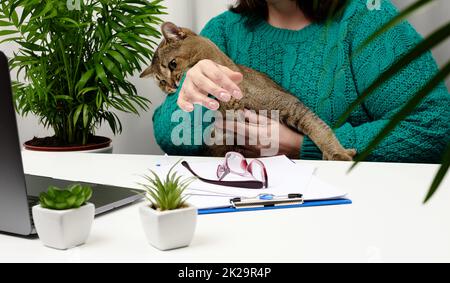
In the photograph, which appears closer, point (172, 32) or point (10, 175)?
point (10, 175)

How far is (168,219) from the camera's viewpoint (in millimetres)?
604

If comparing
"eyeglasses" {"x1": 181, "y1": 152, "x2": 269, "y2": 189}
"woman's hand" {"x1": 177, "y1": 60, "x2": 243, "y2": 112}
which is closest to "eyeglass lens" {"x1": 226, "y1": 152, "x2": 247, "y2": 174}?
"eyeglasses" {"x1": 181, "y1": 152, "x2": 269, "y2": 189}

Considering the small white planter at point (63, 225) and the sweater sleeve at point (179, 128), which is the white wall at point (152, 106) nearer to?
the sweater sleeve at point (179, 128)

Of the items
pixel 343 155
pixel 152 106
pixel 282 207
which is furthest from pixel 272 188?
pixel 152 106

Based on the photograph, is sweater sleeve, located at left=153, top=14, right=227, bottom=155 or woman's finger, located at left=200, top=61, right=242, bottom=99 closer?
woman's finger, located at left=200, top=61, right=242, bottom=99

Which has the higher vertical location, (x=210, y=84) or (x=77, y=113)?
(x=210, y=84)

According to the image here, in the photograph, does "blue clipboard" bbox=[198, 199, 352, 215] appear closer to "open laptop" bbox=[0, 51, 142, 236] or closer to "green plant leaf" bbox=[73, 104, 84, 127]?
"open laptop" bbox=[0, 51, 142, 236]

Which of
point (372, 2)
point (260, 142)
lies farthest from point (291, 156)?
point (372, 2)

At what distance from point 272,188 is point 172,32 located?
891mm

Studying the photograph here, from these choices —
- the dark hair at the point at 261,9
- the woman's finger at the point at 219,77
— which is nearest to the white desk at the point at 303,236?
the woman's finger at the point at 219,77

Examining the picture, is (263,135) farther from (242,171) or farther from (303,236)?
(303,236)

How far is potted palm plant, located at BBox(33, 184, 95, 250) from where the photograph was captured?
0.61m

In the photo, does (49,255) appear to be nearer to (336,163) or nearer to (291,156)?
(336,163)

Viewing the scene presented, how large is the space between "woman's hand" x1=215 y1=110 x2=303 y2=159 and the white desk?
569 millimetres
